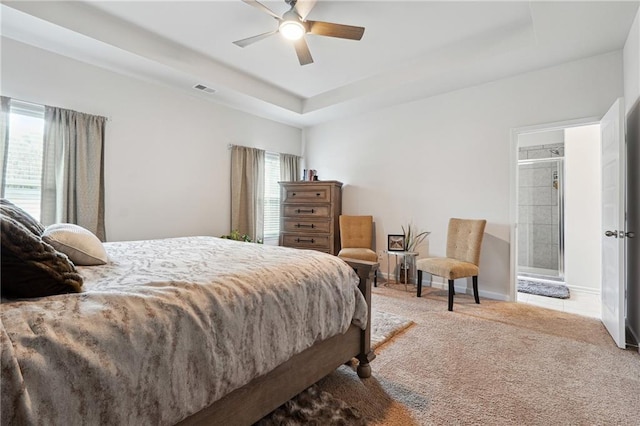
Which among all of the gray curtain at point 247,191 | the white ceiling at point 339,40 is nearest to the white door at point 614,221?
the white ceiling at point 339,40

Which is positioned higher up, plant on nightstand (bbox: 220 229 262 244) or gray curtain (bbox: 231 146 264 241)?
gray curtain (bbox: 231 146 264 241)

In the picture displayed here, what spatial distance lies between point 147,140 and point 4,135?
4.12 ft

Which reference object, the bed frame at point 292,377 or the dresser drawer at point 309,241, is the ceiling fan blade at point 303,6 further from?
the dresser drawer at point 309,241

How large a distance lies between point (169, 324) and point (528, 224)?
19.3 feet

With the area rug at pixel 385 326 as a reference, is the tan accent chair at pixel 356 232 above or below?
above

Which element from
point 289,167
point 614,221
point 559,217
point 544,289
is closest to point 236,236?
point 289,167

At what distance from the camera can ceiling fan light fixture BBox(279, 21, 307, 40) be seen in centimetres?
249

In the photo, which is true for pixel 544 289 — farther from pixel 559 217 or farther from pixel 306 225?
pixel 306 225

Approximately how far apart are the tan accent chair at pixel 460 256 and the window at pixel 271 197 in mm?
2679

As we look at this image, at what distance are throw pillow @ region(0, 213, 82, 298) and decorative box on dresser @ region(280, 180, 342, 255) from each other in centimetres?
387

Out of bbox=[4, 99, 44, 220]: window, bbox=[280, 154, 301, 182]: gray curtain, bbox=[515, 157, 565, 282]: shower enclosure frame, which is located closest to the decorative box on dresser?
bbox=[280, 154, 301, 182]: gray curtain

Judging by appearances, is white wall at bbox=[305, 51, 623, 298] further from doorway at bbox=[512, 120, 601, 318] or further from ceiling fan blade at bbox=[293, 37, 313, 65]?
ceiling fan blade at bbox=[293, 37, 313, 65]

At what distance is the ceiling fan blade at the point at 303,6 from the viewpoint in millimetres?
2438

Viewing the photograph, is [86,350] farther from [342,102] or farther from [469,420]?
[342,102]
